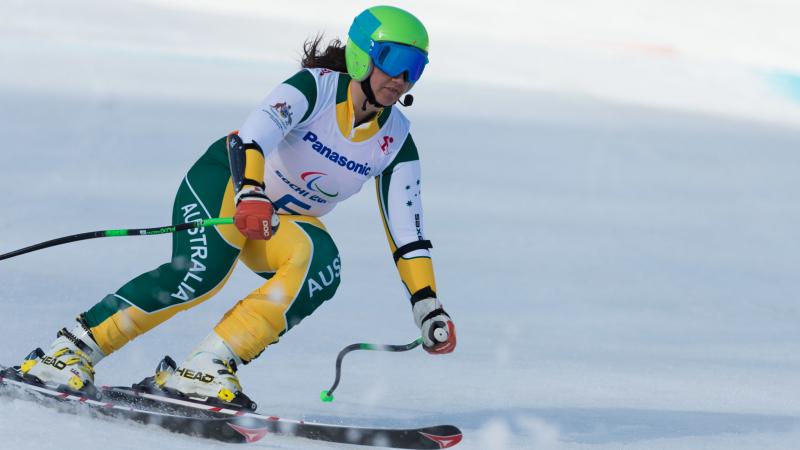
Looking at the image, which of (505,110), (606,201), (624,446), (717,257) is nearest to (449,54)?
(505,110)

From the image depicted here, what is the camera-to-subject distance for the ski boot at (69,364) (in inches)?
187

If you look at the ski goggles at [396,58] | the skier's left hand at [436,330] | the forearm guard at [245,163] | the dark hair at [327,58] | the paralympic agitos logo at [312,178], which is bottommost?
the skier's left hand at [436,330]

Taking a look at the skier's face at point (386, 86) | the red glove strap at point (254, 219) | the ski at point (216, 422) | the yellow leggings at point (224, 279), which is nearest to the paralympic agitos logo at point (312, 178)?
the yellow leggings at point (224, 279)

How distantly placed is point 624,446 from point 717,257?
21.9ft

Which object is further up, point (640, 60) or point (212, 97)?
point (640, 60)

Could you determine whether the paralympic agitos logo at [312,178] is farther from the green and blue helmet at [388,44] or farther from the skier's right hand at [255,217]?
the skier's right hand at [255,217]

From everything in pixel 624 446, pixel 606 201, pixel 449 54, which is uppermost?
pixel 449 54

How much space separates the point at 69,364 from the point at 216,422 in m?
0.71

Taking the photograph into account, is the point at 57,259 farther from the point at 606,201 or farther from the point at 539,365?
the point at 606,201

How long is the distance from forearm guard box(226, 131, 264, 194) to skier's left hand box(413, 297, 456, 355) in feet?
2.97

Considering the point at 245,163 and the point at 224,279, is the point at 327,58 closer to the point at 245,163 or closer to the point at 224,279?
the point at 245,163

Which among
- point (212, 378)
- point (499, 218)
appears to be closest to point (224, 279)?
point (212, 378)

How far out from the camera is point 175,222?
16.3ft

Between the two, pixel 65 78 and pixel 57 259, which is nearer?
pixel 57 259
